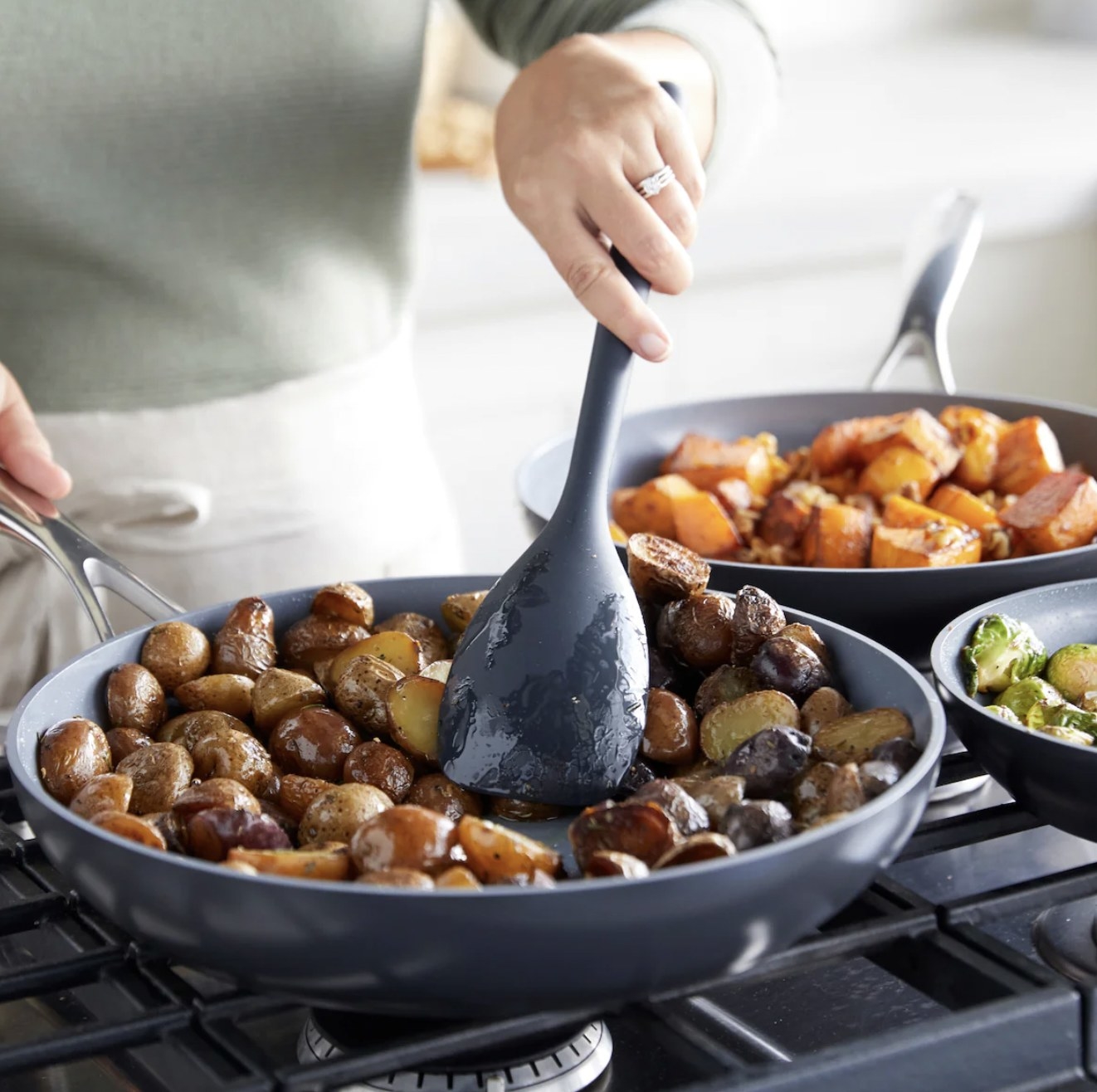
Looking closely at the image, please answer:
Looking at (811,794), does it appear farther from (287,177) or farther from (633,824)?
(287,177)

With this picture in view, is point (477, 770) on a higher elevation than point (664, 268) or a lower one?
lower

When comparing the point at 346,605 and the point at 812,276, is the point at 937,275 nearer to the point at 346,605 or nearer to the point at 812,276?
the point at 346,605

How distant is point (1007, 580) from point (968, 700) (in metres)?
0.23

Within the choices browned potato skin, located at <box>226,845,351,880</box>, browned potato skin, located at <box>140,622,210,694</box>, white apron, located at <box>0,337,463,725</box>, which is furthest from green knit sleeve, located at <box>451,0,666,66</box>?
browned potato skin, located at <box>226,845,351,880</box>

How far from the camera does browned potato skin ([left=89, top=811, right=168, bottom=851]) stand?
611mm

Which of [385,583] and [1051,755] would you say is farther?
[385,583]

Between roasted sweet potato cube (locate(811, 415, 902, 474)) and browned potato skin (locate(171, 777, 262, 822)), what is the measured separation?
0.65 meters

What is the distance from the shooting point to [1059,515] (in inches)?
40.1

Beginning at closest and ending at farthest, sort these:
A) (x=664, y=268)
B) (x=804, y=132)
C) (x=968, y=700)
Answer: (x=968, y=700)
(x=664, y=268)
(x=804, y=132)

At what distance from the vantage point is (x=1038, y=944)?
0.73m

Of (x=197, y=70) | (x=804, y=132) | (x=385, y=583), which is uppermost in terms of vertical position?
(x=197, y=70)

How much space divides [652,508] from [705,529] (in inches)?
2.2

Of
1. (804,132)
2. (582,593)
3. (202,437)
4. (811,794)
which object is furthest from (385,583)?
(804,132)

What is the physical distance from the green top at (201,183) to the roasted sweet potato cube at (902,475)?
1.66 ft
